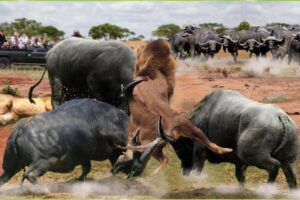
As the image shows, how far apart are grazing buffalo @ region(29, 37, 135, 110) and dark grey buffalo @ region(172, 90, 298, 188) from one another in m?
1.52

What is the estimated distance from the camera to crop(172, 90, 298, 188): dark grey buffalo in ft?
20.6

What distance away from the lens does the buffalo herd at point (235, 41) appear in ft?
110

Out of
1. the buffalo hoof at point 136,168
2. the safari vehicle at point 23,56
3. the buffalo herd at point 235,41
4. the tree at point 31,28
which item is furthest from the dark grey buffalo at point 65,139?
the buffalo herd at point 235,41

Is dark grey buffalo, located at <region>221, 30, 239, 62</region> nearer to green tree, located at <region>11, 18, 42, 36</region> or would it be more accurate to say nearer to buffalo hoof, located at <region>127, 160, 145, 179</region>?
green tree, located at <region>11, 18, 42, 36</region>

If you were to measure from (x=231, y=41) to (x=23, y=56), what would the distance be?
1582 centimetres

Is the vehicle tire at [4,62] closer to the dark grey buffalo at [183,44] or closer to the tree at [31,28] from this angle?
the tree at [31,28]

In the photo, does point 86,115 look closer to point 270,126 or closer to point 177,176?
point 177,176

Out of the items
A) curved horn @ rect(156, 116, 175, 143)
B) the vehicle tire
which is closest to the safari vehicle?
the vehicle tire

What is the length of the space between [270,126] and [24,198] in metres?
2.63

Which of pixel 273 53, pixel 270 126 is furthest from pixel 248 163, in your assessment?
pixel 273 53

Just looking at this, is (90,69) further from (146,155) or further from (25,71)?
(25,71)

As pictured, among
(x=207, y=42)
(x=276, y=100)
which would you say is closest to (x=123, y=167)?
(x=276, y=100)

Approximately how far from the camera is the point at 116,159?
23.7ft

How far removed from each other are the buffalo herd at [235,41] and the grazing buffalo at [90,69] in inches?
953
